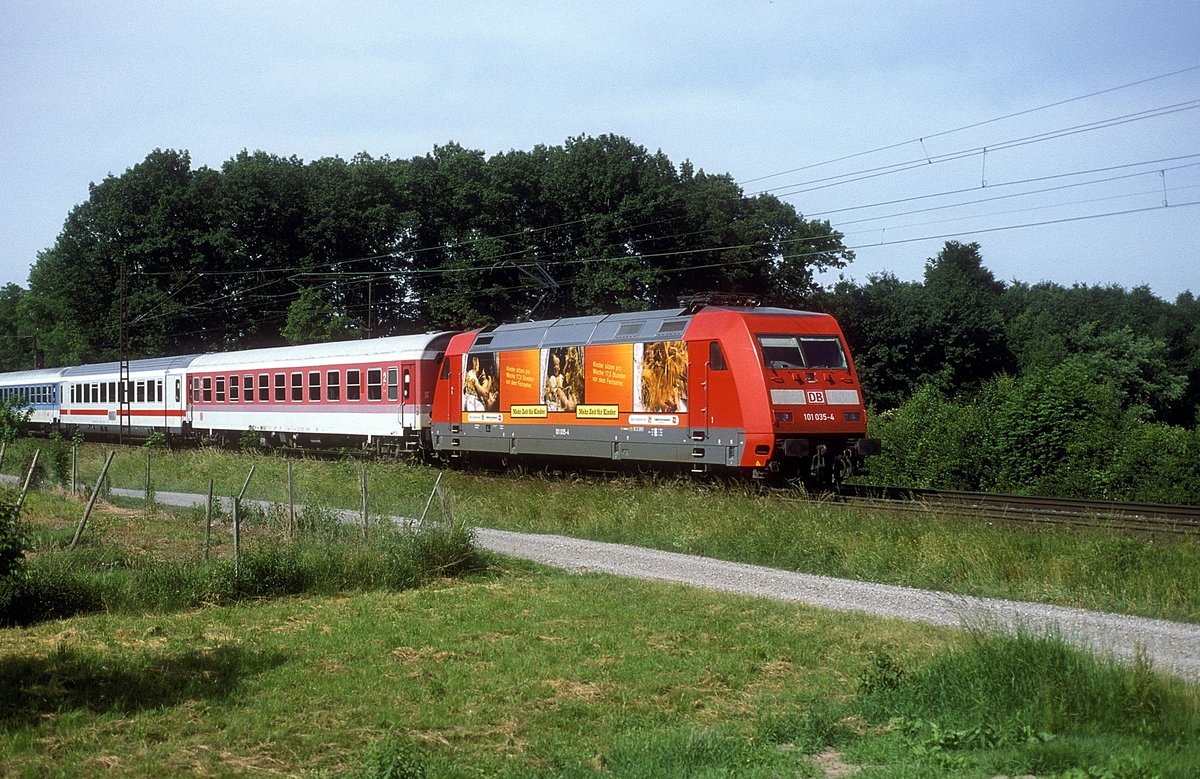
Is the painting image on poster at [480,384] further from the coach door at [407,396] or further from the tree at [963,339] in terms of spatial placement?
the tree at [963,339]

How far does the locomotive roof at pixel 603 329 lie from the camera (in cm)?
2131

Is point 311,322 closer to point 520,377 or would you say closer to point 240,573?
point 520,377

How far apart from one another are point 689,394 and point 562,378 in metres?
3.94

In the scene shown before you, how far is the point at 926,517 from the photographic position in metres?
15.8

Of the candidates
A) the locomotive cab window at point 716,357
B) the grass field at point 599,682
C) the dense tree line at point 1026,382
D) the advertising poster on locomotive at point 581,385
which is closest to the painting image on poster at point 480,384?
the advertising poster on locomotive at point 581,385

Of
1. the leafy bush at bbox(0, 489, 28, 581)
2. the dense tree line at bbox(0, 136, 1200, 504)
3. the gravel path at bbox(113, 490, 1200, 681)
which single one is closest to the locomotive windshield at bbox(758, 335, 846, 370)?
the gravel path at bbox(113, 490, 1200, 681)

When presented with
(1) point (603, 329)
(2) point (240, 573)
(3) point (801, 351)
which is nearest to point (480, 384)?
(1) point (603, 329)

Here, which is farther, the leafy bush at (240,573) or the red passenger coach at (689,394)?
the red passenger coach at (689,394)

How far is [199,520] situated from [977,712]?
586 inches

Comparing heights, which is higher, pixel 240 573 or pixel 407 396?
pixel 407 396

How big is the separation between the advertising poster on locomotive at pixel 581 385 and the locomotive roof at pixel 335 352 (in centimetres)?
261

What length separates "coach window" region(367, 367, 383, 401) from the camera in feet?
99.6

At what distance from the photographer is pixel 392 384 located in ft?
98.2

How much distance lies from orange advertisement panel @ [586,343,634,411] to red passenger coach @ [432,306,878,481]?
1.0 inches
